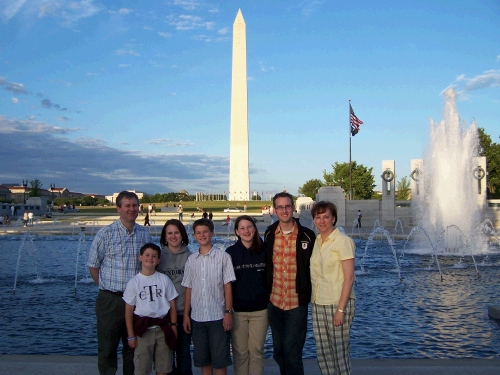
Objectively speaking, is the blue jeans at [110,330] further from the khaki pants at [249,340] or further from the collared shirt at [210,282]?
the khaki pants at [249,340]

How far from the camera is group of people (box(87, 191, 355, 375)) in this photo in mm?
4004

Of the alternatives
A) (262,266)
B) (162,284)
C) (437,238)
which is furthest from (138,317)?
(437,238)

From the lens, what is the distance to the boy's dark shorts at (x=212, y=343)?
4.15 meters

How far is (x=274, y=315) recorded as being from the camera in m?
4.19

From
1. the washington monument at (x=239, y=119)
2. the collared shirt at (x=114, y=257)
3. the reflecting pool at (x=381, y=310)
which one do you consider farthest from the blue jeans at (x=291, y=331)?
the washington monument at (x=239, y=119)

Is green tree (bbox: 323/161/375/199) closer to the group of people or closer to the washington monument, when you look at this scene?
the washington monument

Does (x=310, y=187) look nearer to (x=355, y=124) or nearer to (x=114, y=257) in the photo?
(x=355, y=124)

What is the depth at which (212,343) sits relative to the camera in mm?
4176

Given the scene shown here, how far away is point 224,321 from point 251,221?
0.79 meters

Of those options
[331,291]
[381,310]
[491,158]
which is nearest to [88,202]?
[491,158]

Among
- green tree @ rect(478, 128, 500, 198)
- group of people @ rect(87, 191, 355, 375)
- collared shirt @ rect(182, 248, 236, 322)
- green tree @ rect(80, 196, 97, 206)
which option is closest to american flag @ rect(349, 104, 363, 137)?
green tree @ rect(478, 128, 500, 198)

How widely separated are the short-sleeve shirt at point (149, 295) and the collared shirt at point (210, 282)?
0.21 m

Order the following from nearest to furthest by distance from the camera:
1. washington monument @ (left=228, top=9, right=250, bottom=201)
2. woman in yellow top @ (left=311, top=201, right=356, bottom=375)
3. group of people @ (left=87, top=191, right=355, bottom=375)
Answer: woman in yellow top @ (left=311, top=201, right=356, bottom=375) → group of people @ (left=87, top=191, right=355, bottom=375) → washington monument @ (left=228, top=9, right=250, bottom=201)

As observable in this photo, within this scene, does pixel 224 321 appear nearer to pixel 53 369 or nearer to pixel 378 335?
pixel 53 369
